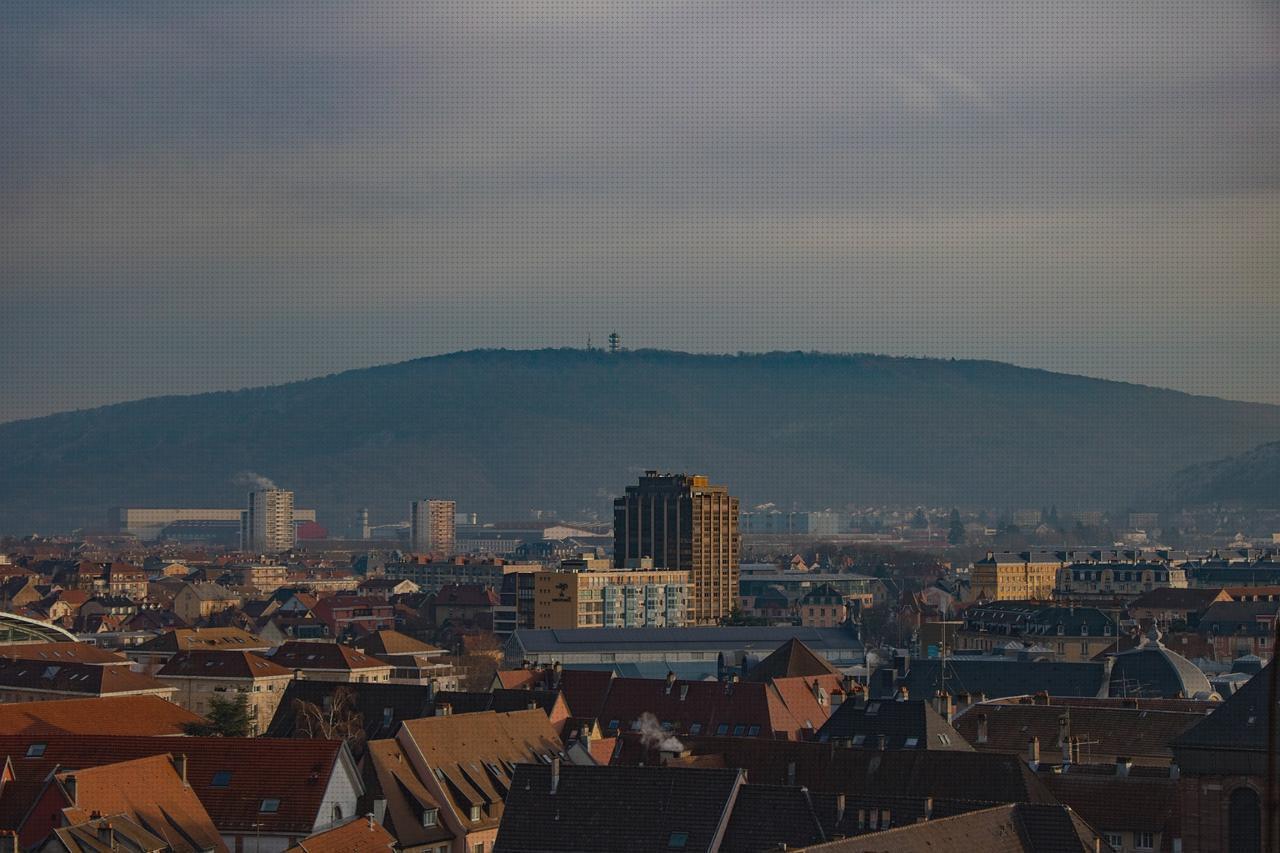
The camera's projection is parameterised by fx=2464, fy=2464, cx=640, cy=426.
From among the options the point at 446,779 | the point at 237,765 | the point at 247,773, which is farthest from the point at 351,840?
the point at 446,779

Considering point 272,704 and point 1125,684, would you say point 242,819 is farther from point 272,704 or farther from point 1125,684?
point 272,704

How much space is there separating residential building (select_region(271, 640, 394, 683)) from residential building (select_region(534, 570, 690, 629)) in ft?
169

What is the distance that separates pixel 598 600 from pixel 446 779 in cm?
11122

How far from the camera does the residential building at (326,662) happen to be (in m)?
111

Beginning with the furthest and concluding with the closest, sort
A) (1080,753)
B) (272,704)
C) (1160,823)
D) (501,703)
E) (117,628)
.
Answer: (117,628), (272,704), (501,703), (1080,753), (1160,823)

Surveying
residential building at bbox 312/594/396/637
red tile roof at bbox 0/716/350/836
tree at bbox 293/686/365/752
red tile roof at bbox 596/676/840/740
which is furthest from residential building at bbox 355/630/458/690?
red tile roof at bbox 0/716/350/836

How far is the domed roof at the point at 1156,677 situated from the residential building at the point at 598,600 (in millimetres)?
79897

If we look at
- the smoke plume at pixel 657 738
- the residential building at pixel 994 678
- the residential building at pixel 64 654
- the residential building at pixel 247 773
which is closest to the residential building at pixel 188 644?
the residential building at pixel 64 654

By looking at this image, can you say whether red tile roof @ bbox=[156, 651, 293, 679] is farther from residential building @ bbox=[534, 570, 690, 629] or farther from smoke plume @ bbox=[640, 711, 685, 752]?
residential building @ bbox=[534, 570, 690, 629]

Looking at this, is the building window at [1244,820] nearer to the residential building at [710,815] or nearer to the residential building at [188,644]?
the residential building at [710,815]

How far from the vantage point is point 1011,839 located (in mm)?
47031

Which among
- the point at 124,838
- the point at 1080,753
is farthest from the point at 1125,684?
the point at 124,838

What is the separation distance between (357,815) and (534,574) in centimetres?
11973

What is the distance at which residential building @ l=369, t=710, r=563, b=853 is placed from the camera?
5962 centimetres
